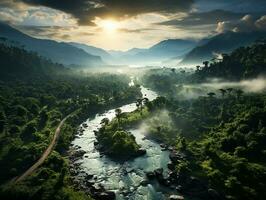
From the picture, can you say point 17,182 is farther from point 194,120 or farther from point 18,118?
point 194,120

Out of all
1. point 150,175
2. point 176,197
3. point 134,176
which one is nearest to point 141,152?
point 134,176

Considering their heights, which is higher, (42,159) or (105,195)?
(42,159)

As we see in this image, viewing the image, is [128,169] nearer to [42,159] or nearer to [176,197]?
[176,197]

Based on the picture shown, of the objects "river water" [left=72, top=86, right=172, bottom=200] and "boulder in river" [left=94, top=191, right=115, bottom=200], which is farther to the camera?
"river water" [left=72, top=86, right=172, bottom=200]

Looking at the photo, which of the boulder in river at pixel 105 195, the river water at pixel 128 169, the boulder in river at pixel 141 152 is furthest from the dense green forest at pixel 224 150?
the boulder in river at pixel 105 195

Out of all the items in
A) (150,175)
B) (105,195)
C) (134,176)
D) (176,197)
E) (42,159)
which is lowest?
(105,195)

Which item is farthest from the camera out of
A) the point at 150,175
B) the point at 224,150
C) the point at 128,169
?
the point at 224,150

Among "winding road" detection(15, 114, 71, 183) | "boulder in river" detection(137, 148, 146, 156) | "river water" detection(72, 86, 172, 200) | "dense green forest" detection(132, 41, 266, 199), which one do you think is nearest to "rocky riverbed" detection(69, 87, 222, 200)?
"river water" detection(72, 86, 172, 200)

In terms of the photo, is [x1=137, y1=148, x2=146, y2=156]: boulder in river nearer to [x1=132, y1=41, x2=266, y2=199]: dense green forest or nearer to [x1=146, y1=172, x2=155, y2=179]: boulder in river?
[x1=132, y1=41, x2=266, y2=199]: dense green forest

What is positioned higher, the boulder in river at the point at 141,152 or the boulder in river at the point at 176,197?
the boulder in river at the point at 141,152

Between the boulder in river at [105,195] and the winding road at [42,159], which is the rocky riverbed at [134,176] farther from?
the winding road at [42,159]
